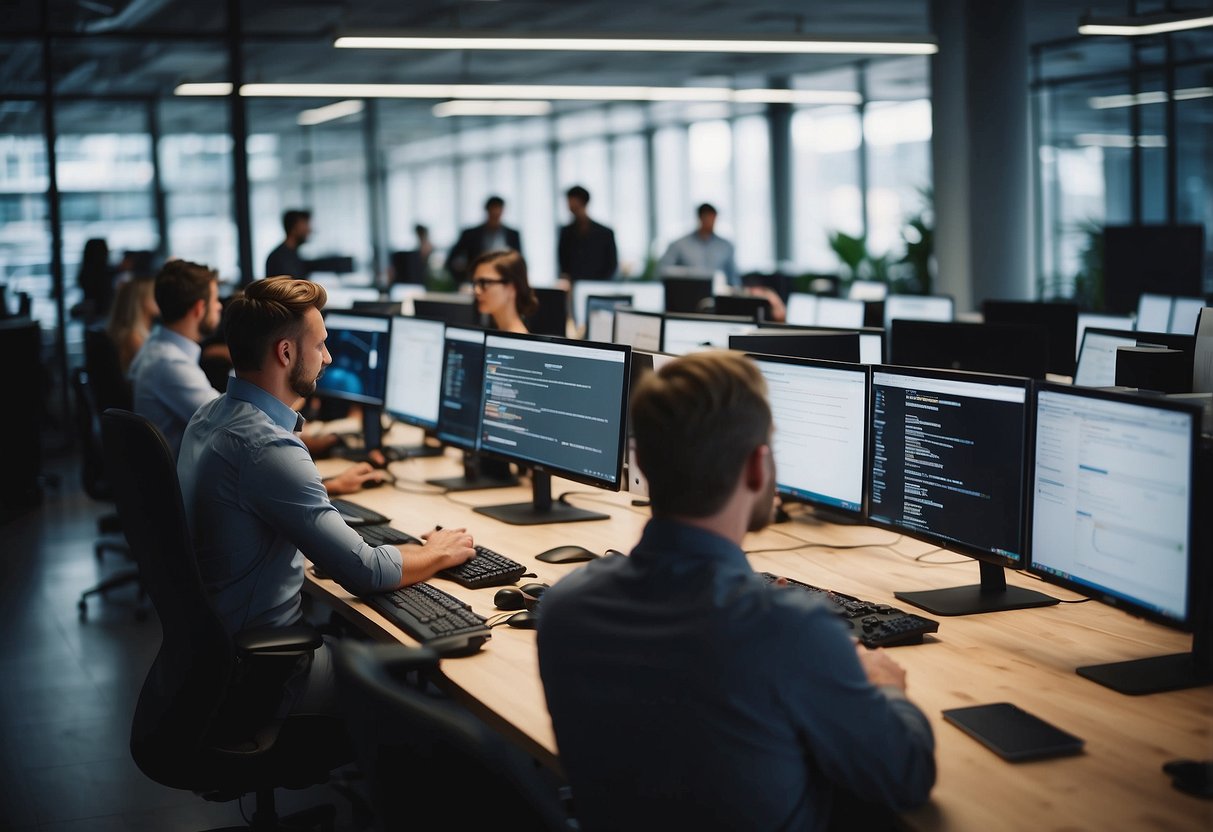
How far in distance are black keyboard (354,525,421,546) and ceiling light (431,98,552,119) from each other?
10514 mm

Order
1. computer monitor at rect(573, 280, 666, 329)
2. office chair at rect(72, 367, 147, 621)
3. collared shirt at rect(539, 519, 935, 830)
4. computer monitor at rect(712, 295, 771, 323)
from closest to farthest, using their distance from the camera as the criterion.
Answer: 1. collared shirt at rect(539, 519, 935, 830)
2. office chair at rect(72, 367, 147, 621)
3. computer monitor at rect(712, 295, 771, 323)
4. computer monitor at rect(573, 280, 666, 329)

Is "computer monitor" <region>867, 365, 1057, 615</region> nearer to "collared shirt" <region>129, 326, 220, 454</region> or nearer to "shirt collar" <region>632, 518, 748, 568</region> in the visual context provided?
"shirt collar" <region>632, 518, 748, 568</region>

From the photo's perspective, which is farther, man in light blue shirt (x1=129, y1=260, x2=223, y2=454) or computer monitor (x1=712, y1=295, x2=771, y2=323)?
computer monitor (x1=712, y1=295, x2=771, y2=323)

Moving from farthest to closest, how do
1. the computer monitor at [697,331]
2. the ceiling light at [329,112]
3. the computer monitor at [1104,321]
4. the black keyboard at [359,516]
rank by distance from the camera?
the ceiling light at [329,112] < the computer monitor at [1104,321] < the computer monitor at [697,331] < the black keyboard at [359,516]

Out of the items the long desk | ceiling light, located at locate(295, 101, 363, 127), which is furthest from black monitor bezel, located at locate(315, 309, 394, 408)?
ceiling light, located at locate(295, 101, 363, 127)

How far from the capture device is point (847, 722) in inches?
60.4

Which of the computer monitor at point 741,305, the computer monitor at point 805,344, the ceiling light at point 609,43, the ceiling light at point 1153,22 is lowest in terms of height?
the computer monitor at point 805,344

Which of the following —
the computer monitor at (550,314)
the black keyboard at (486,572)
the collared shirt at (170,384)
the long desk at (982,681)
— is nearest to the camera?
the long desk at (982,681)

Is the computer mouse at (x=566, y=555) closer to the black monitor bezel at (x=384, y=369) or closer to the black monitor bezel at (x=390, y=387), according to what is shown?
the black monitor bezel at (x=390, y=387)

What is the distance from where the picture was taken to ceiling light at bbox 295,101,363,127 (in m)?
11.5

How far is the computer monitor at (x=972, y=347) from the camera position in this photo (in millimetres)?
3768

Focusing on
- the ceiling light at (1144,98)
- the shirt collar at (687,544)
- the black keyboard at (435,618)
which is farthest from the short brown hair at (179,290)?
the ceiling light at (1144,98)

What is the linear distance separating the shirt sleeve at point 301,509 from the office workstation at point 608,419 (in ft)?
0.05

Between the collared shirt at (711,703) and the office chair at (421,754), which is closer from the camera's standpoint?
the office chair at (421,754)
